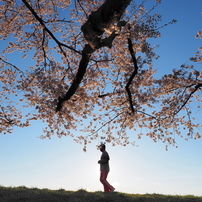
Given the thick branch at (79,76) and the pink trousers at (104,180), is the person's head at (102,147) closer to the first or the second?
the pink trousers at (104,180)

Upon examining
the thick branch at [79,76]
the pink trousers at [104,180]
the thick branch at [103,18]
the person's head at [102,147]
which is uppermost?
the thick branch at [103,18]

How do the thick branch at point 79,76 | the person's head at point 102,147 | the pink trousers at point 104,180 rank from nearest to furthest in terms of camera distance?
the thick branch at point 79,76 → the pink trousers at point 104,180 → the person's head at point 102,147

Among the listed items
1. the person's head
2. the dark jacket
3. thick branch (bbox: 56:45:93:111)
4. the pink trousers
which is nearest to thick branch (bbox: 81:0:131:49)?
thick branch (bbox: 56:45:93:111)

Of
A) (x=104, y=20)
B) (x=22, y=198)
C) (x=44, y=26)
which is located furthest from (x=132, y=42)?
(x=22, y=198)

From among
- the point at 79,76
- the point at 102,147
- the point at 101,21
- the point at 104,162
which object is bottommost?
the point at 104,162

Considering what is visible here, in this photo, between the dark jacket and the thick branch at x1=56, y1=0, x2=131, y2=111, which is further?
the dark jacket

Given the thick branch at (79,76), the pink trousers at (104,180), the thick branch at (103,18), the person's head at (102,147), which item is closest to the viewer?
the thick branch at (103,18)

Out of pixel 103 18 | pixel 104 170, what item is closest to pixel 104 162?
pixel 104 170

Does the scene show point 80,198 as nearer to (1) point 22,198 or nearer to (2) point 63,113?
(1) point 22,198

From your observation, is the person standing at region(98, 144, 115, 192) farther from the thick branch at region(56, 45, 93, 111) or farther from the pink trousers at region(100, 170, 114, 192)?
the thick branch at region(56, 45, 93, 111)

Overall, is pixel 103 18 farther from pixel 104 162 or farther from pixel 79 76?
pixel 104 162

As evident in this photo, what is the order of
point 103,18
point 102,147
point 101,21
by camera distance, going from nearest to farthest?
A: point 103,18 → point 101,21 → point 102,147

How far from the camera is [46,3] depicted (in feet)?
45.9

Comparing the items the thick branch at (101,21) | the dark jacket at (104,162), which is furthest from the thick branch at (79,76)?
the dark jacket at (104,162)
